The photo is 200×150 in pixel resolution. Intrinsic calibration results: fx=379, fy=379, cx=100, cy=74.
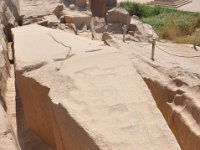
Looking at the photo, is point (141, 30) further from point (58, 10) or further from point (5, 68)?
point (5, 68)

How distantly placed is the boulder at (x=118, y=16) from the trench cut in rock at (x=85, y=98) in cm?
542

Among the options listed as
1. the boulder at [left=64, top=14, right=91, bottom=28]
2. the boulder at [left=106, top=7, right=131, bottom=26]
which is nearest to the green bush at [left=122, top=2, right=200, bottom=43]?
the boulder at [left=106, top=7, right=131, bottom=26]

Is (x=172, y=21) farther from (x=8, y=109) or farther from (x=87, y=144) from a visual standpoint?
(x=87, y=144)

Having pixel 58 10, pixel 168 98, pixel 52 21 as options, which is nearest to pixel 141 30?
pixel 58 10

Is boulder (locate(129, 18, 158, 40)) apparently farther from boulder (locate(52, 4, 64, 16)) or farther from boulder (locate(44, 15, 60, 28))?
boulder (locate(44, 15, 60, 28))

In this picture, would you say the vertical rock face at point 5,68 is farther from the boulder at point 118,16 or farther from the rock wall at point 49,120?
the boulder at point 118,16

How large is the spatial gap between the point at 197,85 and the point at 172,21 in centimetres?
920

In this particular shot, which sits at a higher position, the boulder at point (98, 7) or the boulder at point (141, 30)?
the boulder at point (98, 7)

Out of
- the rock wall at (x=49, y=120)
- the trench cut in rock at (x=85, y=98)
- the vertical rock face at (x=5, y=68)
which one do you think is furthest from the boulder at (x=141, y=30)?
the rock wall at (x=49, y=120)

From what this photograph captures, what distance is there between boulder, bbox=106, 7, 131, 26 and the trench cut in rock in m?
5.42

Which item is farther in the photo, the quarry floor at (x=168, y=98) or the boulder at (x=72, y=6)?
the boulder at (x=72, y=6)

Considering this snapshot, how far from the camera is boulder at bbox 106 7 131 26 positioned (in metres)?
10.6

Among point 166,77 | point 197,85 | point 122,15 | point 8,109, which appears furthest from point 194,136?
point 122,15

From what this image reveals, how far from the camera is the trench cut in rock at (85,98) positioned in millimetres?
3193
